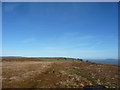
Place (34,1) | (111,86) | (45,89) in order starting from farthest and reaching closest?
(34,1) → (111,86) → (45,89)

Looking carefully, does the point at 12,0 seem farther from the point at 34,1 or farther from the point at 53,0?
the point at 53,0

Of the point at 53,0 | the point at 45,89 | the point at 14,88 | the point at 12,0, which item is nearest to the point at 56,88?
the point at 45,89

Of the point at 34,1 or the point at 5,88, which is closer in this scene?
the point at 5,88

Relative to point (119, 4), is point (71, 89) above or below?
below

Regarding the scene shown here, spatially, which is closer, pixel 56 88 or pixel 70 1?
pixel 56 88

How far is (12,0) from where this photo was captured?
3.69 m

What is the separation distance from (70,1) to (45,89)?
308cm

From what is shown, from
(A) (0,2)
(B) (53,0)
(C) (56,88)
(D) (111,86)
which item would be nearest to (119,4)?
(B) (53,0)

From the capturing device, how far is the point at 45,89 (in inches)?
130

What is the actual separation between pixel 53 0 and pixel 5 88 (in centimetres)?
332

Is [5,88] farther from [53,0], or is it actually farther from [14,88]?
[53,0]

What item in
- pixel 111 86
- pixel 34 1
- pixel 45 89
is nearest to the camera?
pixel 45 89

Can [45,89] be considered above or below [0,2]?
below

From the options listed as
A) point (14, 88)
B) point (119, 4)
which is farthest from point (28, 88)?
point (119, 4)
